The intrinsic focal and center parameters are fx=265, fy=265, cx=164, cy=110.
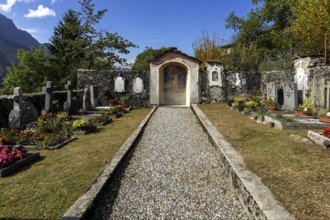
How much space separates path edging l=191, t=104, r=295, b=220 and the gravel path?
140 millimetres

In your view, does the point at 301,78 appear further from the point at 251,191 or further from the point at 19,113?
the point at 19,113

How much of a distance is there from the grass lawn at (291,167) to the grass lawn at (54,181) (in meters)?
2.65

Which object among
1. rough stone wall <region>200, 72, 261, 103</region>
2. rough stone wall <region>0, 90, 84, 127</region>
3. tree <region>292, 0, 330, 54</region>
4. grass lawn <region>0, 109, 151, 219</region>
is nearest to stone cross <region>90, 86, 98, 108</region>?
rough stone wall <region>0, 90, 84, 127</region>

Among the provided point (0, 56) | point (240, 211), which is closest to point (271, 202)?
point (240, 211)

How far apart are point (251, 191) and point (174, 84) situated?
14.3 meters

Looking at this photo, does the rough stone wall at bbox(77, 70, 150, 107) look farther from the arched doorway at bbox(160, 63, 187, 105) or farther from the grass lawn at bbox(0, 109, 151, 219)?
the grass lawn at bbox(0, 109, 151, 219)

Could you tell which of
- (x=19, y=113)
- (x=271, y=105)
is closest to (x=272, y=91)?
(x=271, y=105)

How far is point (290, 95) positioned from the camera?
440 inches

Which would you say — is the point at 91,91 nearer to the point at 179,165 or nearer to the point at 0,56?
the point at 179,165

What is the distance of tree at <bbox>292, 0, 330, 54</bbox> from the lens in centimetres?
1631

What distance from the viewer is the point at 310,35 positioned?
16.7 metres

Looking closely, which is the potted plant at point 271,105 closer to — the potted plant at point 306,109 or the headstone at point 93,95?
the potted plant at point 306,109

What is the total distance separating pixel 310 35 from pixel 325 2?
7.80 ft

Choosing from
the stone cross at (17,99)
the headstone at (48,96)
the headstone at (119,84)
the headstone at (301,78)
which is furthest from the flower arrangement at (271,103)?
the stone cross at (17,99)
